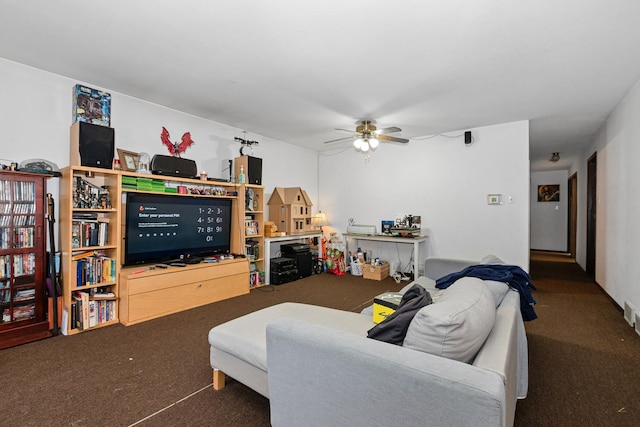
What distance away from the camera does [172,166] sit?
3.50 m

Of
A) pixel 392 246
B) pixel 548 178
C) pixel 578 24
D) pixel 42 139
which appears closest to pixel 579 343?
pixel 578 24

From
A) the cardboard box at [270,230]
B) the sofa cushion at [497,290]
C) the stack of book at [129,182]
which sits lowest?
the sofa cushion at [497,290]

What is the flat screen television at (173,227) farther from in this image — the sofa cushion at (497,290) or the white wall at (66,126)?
the sofa cushion at (497,290)

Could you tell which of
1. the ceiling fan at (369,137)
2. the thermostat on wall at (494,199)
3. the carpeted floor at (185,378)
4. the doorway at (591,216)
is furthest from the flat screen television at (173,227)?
the doorway at (591,216)

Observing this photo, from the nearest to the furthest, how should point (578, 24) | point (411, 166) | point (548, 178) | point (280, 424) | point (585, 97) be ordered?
point (280, 424) → point (578, 24) → point (585, 97) → point (411, 166) → point (548, 178)

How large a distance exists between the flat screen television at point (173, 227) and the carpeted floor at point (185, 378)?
0.79m

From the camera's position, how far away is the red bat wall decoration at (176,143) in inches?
145

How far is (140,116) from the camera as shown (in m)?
3.47

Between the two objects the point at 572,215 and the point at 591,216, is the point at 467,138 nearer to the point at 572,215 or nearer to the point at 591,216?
the point at 591,216

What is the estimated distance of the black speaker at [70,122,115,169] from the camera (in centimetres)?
277

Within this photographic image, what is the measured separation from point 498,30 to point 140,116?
362 centimetres

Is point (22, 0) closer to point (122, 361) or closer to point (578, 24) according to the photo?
point (122, 361)

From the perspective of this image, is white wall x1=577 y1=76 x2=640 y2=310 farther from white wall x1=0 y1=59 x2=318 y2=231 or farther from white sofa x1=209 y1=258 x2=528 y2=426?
white wall x1=0 y1=59 x2=318 y2=231

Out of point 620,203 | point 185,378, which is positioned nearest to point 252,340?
point 185,378
